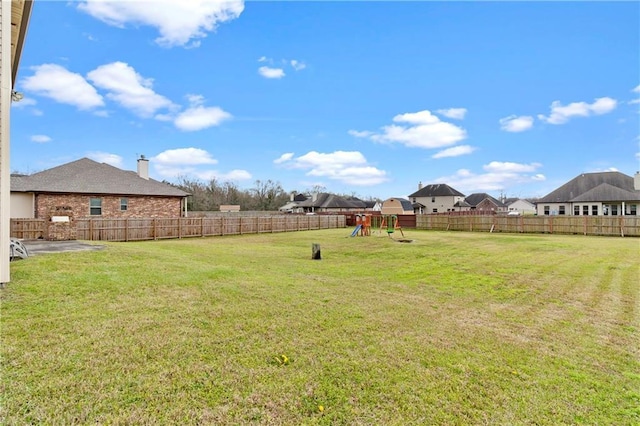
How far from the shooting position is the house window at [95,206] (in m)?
19.7

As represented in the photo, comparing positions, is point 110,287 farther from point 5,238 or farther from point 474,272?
point 474,272

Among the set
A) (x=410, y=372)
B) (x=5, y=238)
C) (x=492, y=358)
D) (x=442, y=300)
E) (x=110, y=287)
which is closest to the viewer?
(x=410, y=372)

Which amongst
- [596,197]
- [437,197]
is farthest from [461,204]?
[596,197]

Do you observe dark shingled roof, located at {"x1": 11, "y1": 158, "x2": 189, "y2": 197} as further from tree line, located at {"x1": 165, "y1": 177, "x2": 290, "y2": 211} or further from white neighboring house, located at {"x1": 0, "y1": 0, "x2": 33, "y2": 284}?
tree line, located at {"x1": 165, "y1": 177, "x2": 290, "y2": 211}

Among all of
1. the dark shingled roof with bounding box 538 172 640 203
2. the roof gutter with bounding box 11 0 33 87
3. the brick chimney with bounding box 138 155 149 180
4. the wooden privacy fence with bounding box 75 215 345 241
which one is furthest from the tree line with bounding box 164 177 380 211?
the dark shingled roof with bounding box 538 172 640 203

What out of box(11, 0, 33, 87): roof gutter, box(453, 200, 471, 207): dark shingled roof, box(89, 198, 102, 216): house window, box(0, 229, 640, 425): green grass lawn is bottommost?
box(0, 229, 640, 425): green grass lawn

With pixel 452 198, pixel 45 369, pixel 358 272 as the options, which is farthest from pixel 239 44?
pixel 452 198

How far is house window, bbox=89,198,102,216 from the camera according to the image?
1967 centimetres

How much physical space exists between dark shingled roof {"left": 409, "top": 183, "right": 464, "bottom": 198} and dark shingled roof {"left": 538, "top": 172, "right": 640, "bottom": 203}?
52.3ft

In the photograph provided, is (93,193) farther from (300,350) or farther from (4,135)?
(300,350)

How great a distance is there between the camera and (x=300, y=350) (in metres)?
3.71

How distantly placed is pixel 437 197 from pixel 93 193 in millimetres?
48805

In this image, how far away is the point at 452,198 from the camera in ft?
174

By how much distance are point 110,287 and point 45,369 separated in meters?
2.87
